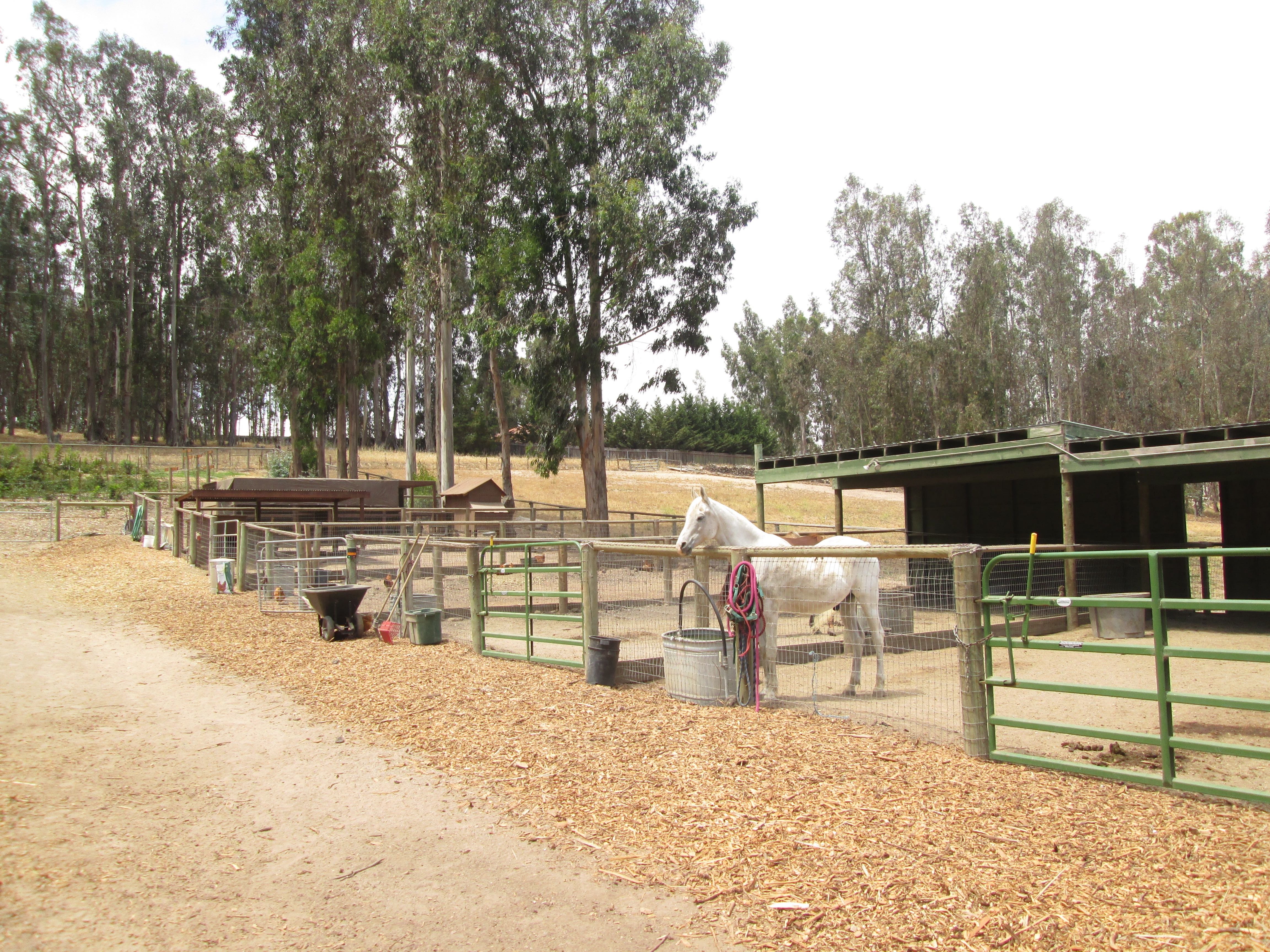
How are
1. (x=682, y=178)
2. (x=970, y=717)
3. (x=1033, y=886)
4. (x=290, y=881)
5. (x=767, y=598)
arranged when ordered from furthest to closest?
(x=682, y=178), (x=767, y=598), (x=970, y=717), (x=290, y=881), (x=1033, y=886)

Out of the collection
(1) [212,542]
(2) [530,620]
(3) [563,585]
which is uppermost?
(1) [212,542]

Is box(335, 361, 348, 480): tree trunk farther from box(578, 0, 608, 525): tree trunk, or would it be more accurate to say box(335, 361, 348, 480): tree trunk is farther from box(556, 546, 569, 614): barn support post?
box(556, 546, 569, 614): barn support post

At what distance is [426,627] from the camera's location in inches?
384

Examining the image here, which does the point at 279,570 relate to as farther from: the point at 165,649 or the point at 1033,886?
the point at 1033,886

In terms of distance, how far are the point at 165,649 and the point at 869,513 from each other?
126 feet

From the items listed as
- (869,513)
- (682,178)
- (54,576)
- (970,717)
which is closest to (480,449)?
(869,513)

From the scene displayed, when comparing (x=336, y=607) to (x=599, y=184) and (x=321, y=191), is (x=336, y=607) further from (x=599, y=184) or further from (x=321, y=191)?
(x=321, y=191)

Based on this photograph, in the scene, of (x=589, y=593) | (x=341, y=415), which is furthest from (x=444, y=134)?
(x=589, y=593)

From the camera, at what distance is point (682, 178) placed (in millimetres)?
23422

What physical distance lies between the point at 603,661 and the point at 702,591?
1.12 m

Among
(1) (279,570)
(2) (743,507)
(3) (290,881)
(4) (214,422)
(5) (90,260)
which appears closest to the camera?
(3) (290,881)

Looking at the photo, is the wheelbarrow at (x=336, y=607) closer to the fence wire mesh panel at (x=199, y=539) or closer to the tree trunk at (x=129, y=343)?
the fence wire mesh panel at (x=199, y=539)

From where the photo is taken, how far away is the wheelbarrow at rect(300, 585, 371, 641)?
10.1 meters

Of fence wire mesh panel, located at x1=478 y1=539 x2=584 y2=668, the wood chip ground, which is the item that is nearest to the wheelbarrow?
fence wire mesh panel, located at x1=478 y1=539 x2=584 y2=668
